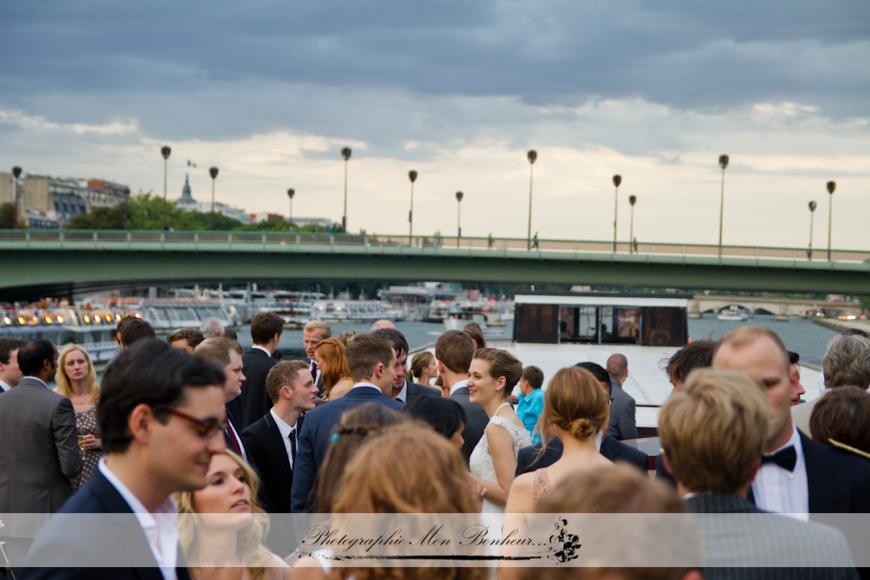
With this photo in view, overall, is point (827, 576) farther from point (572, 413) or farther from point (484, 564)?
point (572, 413)

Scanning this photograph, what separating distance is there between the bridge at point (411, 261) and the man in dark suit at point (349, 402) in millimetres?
44809

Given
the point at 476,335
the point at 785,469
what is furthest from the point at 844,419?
the point at 476,335

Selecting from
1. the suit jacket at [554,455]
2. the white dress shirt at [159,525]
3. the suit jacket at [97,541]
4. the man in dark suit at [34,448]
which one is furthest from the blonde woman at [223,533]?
the man in dark suit at [34,448]

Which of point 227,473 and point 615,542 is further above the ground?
point 615,542

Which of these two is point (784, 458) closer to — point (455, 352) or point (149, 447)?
point (149, 447)

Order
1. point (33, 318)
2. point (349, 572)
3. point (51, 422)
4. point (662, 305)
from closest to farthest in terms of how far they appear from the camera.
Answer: point (349, 572) → point (51, 422) → point (662, 305) → point (33, 318)

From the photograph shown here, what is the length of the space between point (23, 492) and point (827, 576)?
5.84 metres

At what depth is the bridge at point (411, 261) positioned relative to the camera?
166ft

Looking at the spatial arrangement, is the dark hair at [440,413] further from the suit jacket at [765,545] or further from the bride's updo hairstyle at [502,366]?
the bride's updo hairstyle at [502,366]

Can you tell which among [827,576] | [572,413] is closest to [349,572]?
[827,576]

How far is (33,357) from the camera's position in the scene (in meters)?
7.65

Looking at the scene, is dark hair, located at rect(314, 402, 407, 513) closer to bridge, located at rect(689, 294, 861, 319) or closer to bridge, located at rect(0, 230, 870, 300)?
bridge, located at rect(0, 230, 870, 300)

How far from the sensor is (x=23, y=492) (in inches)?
290

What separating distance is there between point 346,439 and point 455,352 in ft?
14.4
